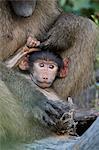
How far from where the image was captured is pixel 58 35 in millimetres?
5430

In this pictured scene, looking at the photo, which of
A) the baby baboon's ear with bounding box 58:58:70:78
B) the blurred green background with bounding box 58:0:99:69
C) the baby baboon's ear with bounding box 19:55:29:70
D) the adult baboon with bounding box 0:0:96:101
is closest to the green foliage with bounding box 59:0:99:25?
the blurred green background with bounding box 58:0:99:69

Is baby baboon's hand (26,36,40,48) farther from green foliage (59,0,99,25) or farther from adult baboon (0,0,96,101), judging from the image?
green foliage (59,0,99,25)

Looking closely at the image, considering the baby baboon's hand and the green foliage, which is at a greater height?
the baby baboon's hand

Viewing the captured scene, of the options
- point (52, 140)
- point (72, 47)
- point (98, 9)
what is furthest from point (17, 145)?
point (98, 9)

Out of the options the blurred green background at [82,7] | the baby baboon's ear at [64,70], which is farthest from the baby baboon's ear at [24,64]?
the blurred green background at [82,7]

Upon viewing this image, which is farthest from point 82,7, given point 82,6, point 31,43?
point 31,43

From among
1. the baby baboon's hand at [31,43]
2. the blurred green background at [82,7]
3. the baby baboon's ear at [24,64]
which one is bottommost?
the blurred green background at [82,7]

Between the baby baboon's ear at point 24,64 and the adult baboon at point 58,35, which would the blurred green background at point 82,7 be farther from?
the baby baboon's ear at point 24,64

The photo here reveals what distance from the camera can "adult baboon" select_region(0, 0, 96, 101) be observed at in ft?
17.3

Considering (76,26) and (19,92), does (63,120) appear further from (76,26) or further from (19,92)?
(76,26)

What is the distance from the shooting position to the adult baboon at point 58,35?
5.26 meters

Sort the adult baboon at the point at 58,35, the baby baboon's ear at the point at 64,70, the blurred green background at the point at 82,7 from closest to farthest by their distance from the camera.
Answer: the adult baboon at the point at 58,35, the baby baboon's ear at the point at 64,70, the blurred green background at the point at 82,7

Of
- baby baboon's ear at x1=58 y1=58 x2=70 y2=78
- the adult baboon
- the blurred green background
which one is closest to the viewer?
the adult baboon

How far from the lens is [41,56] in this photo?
5.33m
